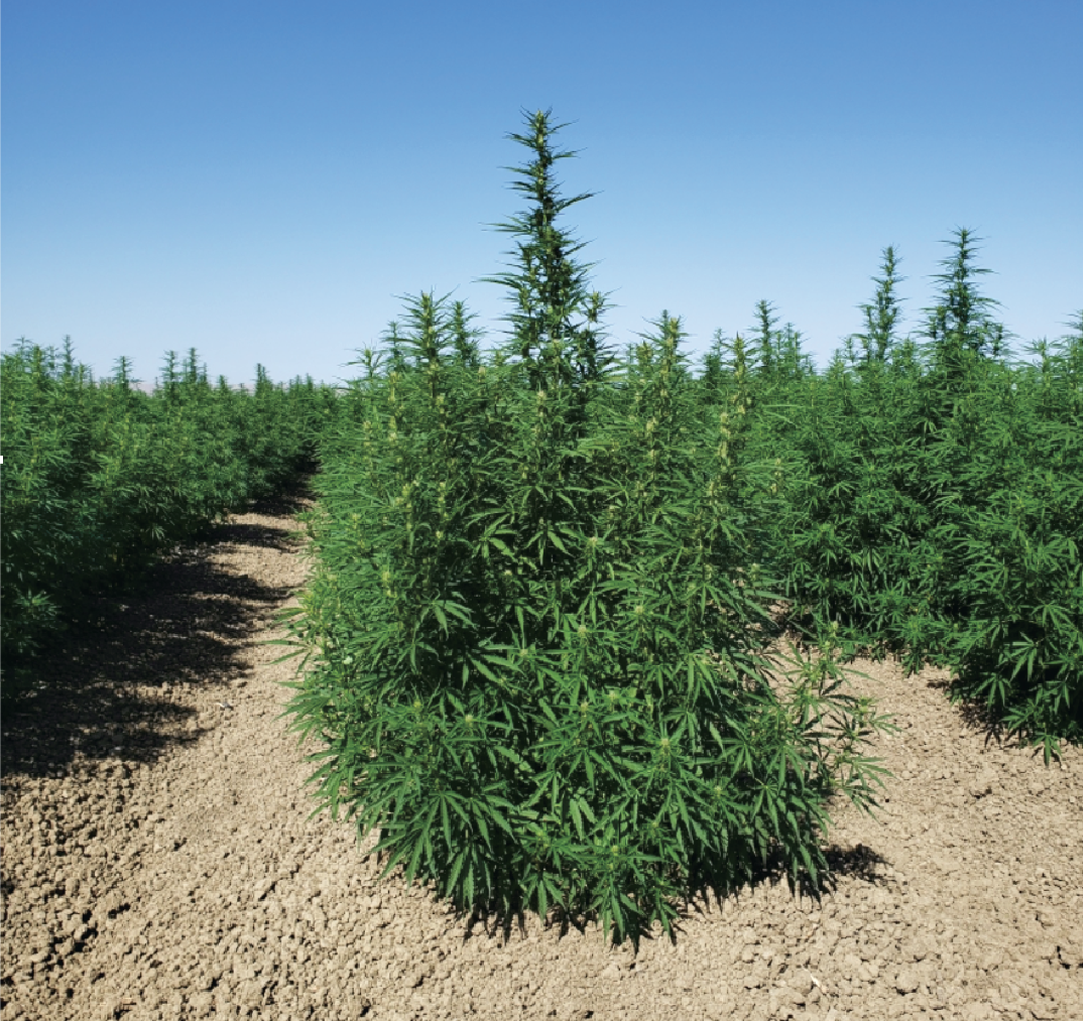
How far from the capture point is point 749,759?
3102 millimetres

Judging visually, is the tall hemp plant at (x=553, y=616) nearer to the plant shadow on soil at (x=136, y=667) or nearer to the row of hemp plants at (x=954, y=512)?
the row of hemp plants at (x=954, y=512)

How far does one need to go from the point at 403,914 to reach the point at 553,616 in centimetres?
181

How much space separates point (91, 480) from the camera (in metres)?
7.19

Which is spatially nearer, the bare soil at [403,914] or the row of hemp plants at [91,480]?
the bare soil at [403,914]

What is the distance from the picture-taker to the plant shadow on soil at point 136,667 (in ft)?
16.7

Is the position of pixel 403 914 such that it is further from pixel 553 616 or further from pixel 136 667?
pixel 136 667

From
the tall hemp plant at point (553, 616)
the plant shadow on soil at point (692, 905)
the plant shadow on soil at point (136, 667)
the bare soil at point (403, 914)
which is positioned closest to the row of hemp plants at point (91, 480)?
the plant shadow on soil at point (136, 667)

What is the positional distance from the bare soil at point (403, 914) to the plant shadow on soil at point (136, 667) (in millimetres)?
37

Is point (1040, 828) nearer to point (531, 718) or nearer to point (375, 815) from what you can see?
point (531, 718)

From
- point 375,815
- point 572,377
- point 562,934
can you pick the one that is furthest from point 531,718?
point 572,377

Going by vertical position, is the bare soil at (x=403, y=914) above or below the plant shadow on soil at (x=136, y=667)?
below

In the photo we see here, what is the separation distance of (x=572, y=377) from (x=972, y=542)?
151 inches

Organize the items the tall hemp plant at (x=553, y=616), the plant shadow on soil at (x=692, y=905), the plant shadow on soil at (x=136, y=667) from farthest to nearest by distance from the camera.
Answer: the plant shadow on soil at (x=136, y=667)
the plant shadow on soil at (x=692, y=905)
the tall hemp plant at (x=553, y=616)

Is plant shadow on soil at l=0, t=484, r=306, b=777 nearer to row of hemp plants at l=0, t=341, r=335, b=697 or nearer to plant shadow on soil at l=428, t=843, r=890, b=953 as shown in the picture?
row of hemp plants at l=0, t=341, r=335, b=697
